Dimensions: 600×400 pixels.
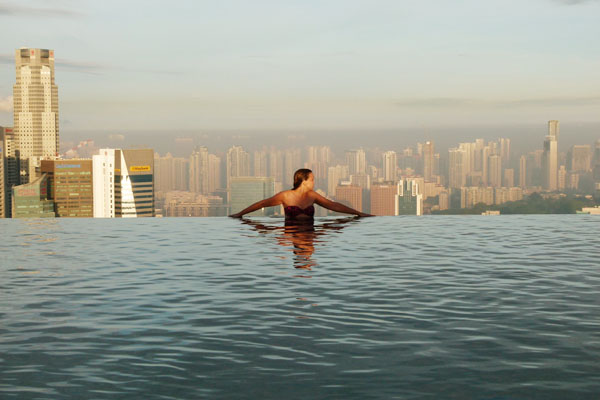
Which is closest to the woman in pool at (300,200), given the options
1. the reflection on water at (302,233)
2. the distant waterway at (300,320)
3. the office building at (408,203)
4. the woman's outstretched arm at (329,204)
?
the woman's outstretched arm at (329,204)

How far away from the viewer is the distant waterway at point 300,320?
207 inches

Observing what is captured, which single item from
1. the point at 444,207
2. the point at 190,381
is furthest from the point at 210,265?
the point at 444,207

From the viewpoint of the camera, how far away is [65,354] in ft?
19.9

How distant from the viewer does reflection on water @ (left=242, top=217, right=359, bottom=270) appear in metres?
12.1

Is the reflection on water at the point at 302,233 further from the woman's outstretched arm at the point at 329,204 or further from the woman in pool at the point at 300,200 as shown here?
the woman's outstretched arm at the point at 329,204

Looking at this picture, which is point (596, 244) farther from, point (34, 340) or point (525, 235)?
point (34, 340)

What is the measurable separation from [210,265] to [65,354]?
212 inches

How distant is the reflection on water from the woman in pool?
0.25 m

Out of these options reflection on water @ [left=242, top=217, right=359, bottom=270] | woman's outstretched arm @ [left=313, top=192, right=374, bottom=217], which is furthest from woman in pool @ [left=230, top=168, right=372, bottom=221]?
reflection on water @ [left=242, top=217, right=359, bottom=270]

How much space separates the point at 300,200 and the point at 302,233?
5.29 feet

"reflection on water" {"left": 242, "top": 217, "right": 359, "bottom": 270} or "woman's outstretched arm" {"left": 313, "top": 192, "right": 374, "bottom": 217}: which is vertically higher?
"woman's outstretched arm" {"left": 313, "top": 192, "right": 374, "bottom": 217}

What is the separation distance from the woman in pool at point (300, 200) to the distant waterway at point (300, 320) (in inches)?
111

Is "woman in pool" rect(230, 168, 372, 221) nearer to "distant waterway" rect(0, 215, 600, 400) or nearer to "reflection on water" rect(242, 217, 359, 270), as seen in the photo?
"reflection on water" rect(242, 217, 359, 270)

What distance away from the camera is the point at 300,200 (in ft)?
57.3
